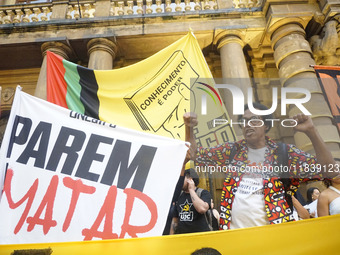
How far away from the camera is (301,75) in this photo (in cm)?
610

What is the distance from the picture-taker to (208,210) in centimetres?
319

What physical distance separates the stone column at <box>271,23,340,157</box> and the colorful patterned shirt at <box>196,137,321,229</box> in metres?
3.30

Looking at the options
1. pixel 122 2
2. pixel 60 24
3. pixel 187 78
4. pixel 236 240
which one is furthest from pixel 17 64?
pixel 236 240

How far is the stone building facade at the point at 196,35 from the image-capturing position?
6.58 m

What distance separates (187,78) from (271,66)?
15.6 feet

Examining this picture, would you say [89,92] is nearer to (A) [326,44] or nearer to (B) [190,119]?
(B) [190,119]

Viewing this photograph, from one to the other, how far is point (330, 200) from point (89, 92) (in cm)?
349

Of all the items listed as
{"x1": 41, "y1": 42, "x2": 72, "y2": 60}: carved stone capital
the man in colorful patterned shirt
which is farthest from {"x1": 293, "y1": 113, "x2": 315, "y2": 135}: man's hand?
{"x1": 41, "y1": 42, "x2": 72, "y2": 60}: carved stone capital

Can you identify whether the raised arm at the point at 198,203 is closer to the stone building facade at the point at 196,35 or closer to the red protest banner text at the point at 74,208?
the red protest banner text at the point at 74,208

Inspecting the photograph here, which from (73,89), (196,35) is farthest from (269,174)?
(196,35)

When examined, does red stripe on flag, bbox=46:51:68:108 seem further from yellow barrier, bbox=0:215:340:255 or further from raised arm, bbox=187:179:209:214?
yellow barrier, bbox=0:215:340:255

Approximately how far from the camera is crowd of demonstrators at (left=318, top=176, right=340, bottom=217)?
2883 millimetres

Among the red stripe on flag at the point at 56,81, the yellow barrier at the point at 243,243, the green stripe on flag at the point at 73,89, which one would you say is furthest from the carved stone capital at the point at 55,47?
the yellow barrier at the point at 243,243

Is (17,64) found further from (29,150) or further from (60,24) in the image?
(29,150)
